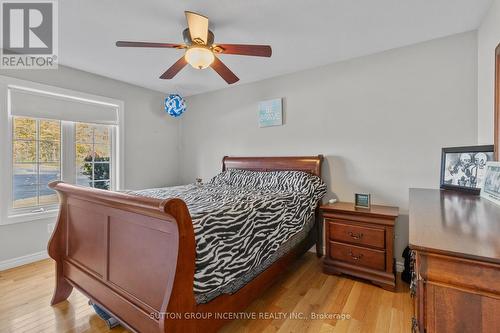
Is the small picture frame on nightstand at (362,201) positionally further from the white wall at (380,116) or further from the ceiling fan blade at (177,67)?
the ceiling fan blade at (177,67)

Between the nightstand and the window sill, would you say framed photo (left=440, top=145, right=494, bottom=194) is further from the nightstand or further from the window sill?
the window sill

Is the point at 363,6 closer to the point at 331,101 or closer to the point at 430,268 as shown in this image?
the point at 331,101

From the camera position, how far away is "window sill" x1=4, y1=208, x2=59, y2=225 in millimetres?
2564

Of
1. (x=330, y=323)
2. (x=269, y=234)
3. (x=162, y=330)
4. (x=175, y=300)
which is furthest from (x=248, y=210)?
(x=330, y=323)

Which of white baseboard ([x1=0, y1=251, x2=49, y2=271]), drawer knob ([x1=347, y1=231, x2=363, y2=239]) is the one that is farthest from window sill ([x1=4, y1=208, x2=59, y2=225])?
drawer knob ([x1=347, y1=231, x2=363, y2=239])

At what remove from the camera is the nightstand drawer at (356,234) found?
2.13 metres

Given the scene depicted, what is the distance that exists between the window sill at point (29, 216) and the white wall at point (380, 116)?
103 inches

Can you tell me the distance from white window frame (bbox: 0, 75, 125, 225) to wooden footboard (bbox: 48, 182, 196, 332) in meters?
1.20

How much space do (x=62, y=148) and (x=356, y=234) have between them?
3.68 meters

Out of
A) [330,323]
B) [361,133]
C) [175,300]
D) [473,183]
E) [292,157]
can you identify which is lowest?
[330,323]

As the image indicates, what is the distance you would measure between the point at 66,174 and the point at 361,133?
377cm

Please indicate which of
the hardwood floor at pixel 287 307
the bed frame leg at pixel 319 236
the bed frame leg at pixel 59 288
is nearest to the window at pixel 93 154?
the hardwood floor at pixel 287 307

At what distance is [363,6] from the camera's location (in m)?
1.81

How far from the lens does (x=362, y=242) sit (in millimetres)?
2221
